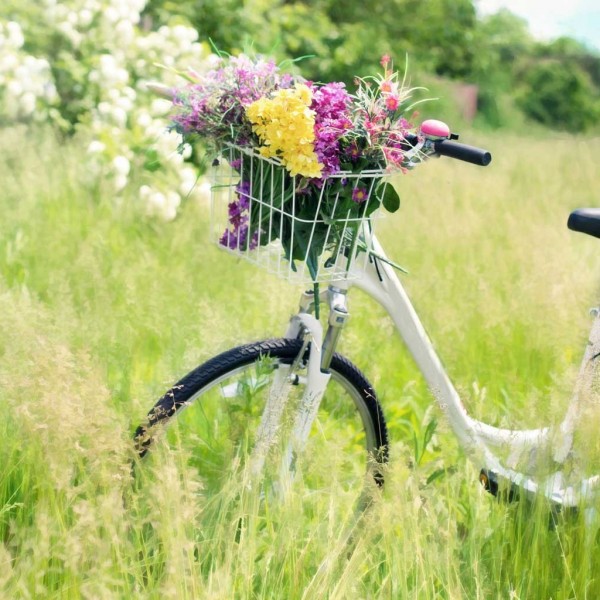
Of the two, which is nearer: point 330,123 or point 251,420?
point 330,123

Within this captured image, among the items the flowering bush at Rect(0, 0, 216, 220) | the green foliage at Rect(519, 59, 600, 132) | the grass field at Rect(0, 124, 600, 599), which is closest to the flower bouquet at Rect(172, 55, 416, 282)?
the grass field at Rect(0, 124, 600, 599)

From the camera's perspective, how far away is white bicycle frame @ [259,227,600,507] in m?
2.32

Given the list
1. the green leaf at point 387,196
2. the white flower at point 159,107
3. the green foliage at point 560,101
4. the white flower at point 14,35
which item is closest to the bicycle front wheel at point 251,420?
the green leaf at point 387,196

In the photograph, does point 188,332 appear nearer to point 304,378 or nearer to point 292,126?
point 304,378

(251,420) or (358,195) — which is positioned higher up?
(358,195)

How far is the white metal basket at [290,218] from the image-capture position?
6.88ft

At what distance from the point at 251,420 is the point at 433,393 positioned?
463 mm

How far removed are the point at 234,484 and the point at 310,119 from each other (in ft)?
2.72

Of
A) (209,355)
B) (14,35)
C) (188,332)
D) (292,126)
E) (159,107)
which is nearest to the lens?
(292,126)

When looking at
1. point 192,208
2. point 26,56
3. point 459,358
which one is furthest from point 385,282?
point 26,56

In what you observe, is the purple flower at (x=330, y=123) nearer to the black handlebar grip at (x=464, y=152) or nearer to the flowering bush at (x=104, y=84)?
the black handlebar grip at (x=464, y=152)

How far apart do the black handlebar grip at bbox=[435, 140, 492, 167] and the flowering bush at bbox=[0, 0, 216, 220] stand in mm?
2747

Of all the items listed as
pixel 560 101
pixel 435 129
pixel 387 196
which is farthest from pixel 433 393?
pixel 560 101

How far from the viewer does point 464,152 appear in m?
2.16
